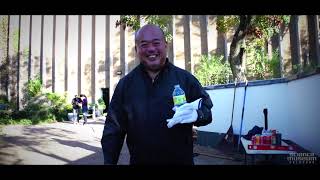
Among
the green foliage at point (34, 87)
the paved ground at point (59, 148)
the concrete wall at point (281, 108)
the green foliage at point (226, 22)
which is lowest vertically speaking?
the paved ground at point (59, 148)

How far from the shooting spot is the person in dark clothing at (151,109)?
2471 millimetres

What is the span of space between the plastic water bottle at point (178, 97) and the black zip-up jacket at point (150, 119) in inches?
2.3

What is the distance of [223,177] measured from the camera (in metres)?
3.26

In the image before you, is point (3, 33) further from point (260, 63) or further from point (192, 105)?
point (192, 105)

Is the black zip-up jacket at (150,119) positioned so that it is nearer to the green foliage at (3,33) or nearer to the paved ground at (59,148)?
the paved ground at (59,148)

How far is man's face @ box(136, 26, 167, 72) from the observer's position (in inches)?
99.7

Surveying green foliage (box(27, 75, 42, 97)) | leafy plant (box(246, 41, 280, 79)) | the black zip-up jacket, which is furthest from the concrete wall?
green foliage (box(27, 75, 42, 97))

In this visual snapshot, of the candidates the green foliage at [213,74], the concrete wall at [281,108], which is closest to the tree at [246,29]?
the concrete wall at [281,108]

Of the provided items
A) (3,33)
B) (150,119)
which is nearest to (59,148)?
(150,119)

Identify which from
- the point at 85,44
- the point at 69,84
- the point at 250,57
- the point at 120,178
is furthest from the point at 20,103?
the point at 120,178

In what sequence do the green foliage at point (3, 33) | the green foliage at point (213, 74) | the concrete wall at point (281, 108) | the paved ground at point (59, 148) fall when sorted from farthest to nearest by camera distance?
the green foliage at point (3, 33) < the green foliage at point (213, 74) < the paved ground at point (59, 148) < the concrete wall at point (281, 108)

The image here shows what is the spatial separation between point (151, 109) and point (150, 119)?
0.07 m

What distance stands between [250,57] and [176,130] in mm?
13439

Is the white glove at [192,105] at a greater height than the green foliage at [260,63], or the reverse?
the green foliage at [260,63]
